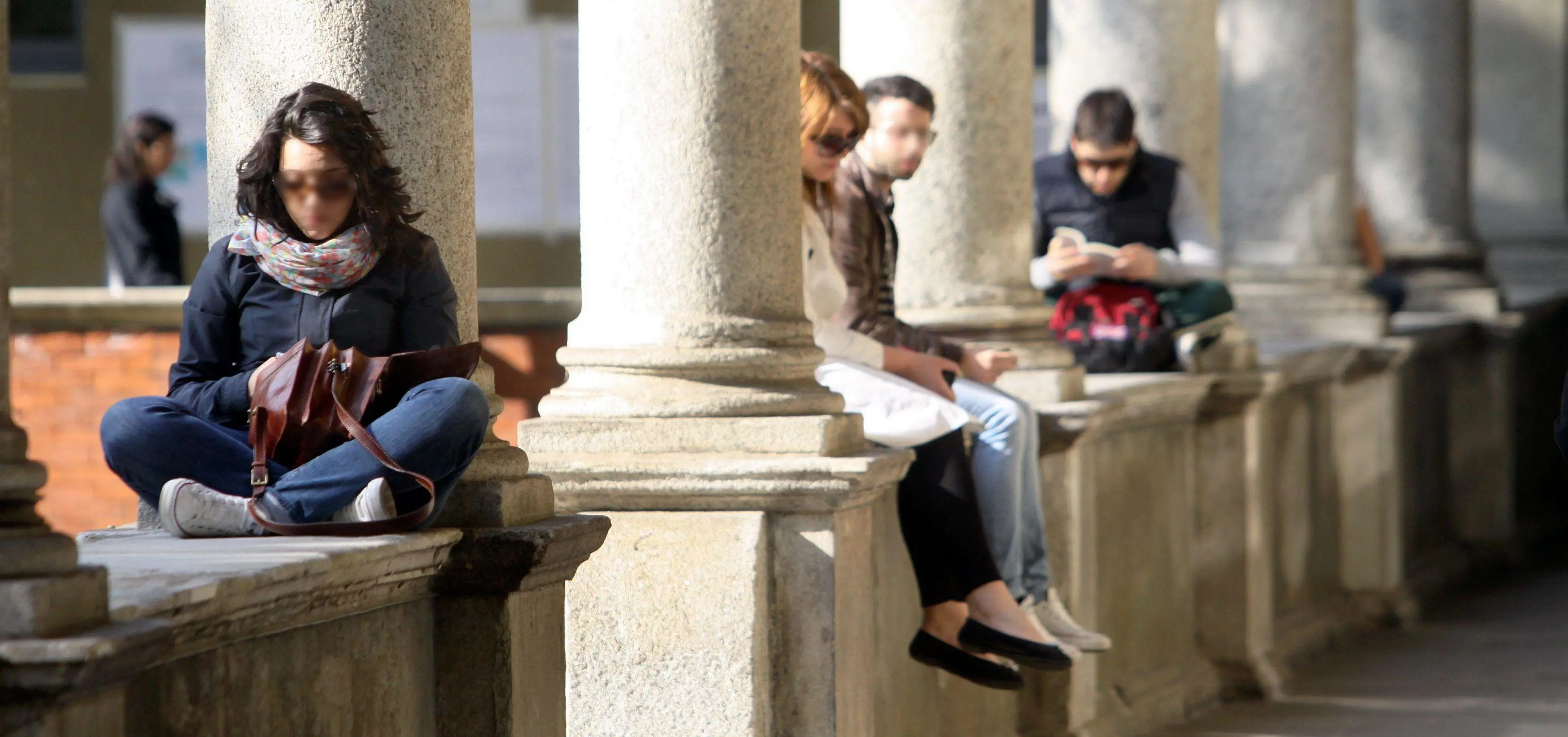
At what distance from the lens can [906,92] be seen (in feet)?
17.2

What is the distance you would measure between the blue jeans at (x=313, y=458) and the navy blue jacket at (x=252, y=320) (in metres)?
0.06

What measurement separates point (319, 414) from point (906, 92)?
7.48 ft

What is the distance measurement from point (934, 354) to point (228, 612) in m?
2.74

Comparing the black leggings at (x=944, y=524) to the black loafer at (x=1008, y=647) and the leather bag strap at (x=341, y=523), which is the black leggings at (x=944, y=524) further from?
the leather bag strap at (x=341, y=523)

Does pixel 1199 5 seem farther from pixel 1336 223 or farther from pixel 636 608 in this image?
pixel 636 608

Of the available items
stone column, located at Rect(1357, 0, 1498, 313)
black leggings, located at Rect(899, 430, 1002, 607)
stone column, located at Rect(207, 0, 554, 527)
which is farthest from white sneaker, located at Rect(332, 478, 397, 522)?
stone column, located at Rect(1357, 0, 1498, 313)

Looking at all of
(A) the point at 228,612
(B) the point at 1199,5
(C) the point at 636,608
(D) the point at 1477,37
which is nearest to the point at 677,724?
(C) the point at 636,608

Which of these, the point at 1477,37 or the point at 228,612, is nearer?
the point at 228,612

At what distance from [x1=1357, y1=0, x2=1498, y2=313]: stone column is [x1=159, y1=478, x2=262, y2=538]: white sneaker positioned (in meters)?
8.77

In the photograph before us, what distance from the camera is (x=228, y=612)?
2758mm

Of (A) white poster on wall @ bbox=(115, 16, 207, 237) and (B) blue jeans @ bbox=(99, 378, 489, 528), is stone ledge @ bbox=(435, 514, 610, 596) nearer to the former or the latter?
(B) blue jeans @ bbox=(99, 378, 489, 528)

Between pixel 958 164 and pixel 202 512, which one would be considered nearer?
pixel 202 512

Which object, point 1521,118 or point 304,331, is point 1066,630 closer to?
point 304,331

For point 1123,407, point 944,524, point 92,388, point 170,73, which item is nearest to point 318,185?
point 944,524
